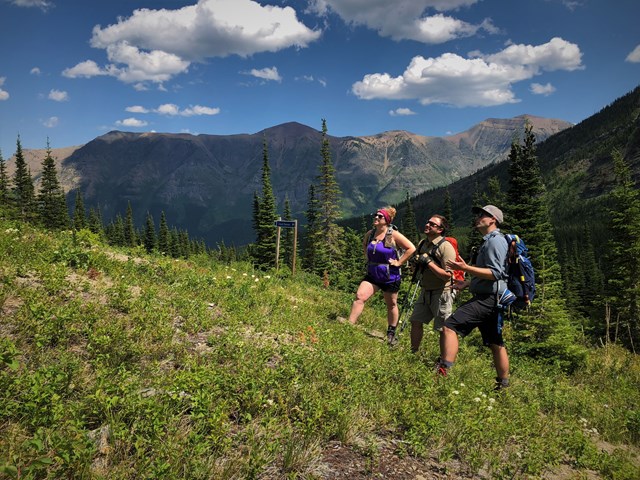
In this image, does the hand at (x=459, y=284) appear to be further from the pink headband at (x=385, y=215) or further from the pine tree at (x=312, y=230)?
the pine tree at (x=312, y=230)

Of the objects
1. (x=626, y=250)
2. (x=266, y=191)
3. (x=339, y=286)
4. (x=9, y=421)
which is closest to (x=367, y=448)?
(x=9, y=421)

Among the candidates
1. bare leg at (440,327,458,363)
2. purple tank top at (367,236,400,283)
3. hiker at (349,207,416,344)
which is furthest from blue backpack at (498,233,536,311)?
purple tank top at (367,236,400,283)

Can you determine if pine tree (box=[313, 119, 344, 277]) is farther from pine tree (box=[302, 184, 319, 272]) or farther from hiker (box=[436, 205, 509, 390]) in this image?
hiker (box=[436, 205, 509, 390])

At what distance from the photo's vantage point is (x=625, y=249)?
86.7 ft

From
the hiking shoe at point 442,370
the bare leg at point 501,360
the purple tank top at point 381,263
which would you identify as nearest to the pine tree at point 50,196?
the purple tank top at point 381,263

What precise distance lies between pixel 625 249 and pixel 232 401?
3206cm

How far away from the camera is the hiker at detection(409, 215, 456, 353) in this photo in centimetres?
607

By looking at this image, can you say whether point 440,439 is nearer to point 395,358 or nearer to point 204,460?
point 395,358

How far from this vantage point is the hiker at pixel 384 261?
7.20m

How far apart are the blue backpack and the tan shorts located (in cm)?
105

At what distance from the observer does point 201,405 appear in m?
3.40

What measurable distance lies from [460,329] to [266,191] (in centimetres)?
4216

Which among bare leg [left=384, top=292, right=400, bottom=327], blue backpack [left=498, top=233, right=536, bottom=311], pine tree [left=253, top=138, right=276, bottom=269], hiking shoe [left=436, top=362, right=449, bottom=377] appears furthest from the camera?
pine tree [left=253, top=138, right=276, bottom=269]

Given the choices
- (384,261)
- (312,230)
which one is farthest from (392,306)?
(312,230)
